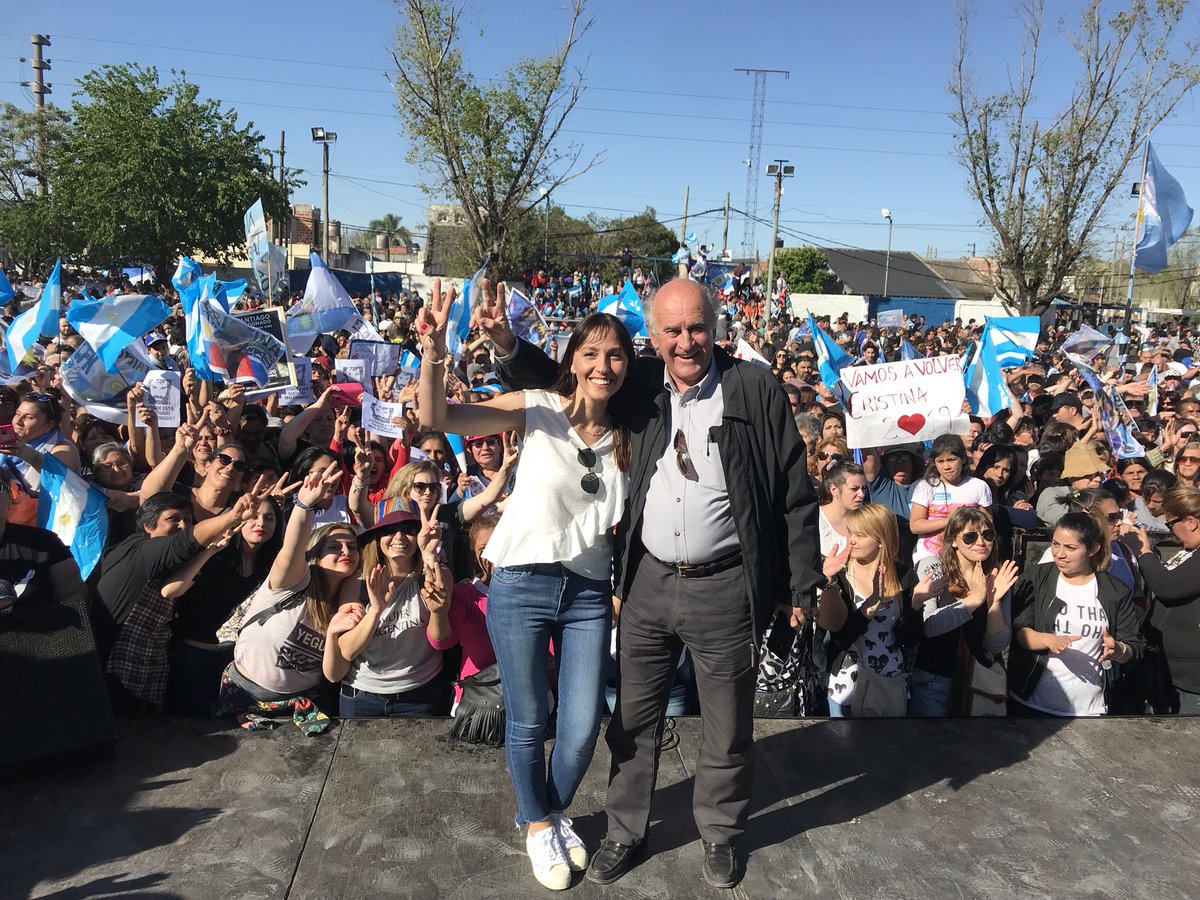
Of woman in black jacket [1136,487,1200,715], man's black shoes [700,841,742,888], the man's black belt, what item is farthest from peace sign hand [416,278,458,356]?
woman in black jacket [1136,487,1200,715]

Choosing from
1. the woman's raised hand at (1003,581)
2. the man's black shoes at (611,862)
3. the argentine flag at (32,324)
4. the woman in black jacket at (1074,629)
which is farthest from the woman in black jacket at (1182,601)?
the argentine flag at (32,324)

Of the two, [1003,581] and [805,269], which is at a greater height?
[805,269]

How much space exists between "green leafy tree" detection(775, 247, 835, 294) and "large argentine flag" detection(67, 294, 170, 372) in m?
46.4

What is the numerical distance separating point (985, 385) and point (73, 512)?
25.6ft

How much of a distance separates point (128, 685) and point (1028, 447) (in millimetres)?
7239

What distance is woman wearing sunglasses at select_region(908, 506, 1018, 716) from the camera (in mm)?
3994

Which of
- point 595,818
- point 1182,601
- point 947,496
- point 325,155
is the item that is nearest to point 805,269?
point 325,155

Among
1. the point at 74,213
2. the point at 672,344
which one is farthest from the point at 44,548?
the point at 74,213

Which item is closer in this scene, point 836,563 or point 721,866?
point 721,866

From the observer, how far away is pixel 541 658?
2822mm

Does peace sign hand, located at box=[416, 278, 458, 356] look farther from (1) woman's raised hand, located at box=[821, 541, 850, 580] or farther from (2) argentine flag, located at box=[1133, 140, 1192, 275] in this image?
(2) argentine flag, located at box=[1133, 140, 1192, 275]

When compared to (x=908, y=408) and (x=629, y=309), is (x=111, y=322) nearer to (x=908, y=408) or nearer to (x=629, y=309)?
(x=629, y=309)

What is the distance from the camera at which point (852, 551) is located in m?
4.00

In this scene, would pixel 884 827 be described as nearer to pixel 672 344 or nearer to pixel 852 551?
pixel 852 551
